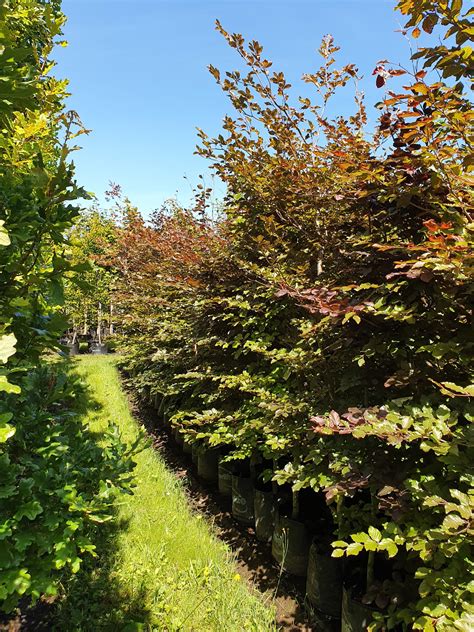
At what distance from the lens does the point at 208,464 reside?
15.6 ft

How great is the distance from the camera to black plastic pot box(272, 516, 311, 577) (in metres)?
2.97

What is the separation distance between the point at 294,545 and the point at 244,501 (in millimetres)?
914

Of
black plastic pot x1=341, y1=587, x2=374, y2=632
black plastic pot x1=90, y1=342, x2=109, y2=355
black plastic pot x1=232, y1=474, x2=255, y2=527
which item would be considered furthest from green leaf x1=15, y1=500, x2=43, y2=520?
black plastic pot x1=90, y1=342, x2=109, y2=355

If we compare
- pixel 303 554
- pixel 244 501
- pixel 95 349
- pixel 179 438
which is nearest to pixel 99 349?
pixel 95 349

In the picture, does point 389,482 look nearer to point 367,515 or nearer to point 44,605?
point 367,515

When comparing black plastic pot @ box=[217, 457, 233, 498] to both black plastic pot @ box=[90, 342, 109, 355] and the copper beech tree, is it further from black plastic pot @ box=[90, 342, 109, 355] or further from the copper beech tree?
black plastic pot @ box=[90, 342, 109, 355]

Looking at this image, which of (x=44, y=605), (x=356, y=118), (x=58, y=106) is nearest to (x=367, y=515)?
(x=44, y=605)

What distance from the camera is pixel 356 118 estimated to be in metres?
2.74

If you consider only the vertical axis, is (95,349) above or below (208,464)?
above

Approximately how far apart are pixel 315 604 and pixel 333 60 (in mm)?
3740

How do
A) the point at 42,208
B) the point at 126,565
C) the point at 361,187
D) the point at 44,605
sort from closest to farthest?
the point at 42,208
the point at 361,187
the point at 44,605
the point at 126,565

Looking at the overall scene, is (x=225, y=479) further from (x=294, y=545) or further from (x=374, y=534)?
(x=374, y=534)

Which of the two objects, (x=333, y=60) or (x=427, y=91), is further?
(x=333, y=60)

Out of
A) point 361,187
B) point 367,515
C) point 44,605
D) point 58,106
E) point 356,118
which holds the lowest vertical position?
point 44,605
